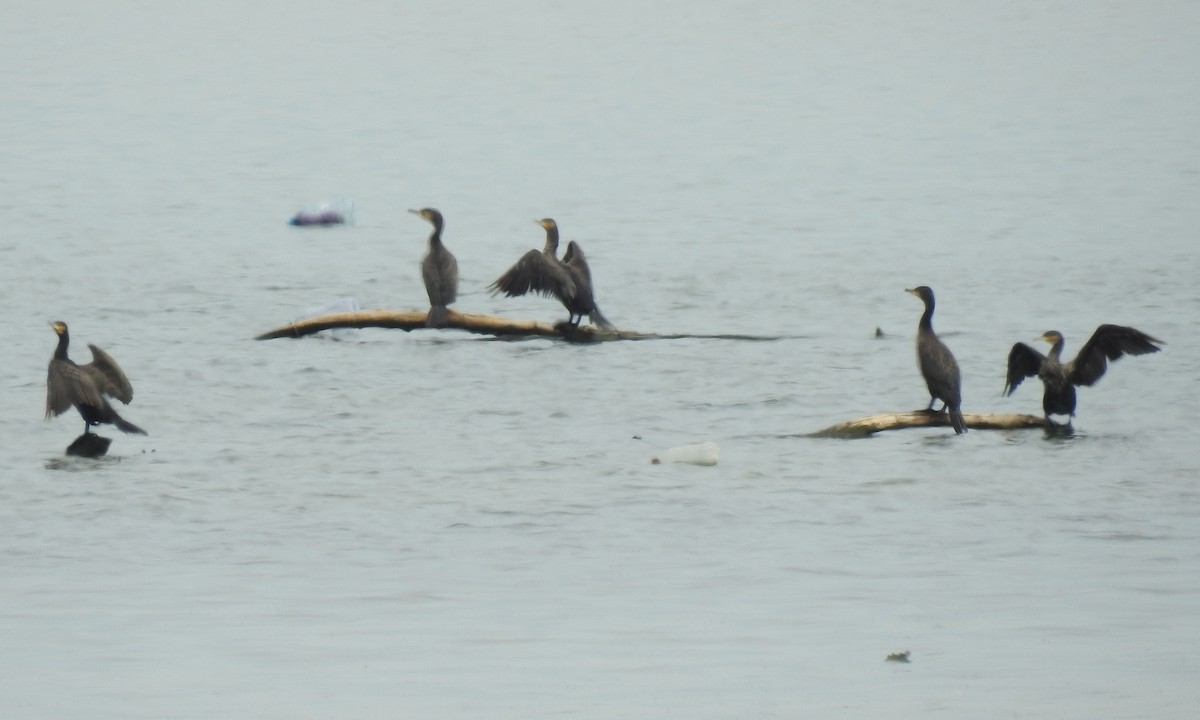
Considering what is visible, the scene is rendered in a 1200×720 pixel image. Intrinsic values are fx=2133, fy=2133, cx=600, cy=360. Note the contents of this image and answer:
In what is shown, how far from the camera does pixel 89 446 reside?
39.3ft

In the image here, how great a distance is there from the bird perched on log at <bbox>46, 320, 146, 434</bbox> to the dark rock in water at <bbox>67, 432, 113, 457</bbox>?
9cm

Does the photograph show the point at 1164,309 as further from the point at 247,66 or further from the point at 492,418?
the point at 247,66

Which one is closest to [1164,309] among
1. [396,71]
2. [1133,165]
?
[1133,165]

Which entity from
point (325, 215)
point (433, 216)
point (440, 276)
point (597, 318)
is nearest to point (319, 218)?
point (325, 215)

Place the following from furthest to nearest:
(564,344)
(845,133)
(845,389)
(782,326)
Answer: (845,133)
(782,326)
(564,344)
(845,389)

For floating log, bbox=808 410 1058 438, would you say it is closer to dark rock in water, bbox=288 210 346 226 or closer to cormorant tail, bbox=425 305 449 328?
cormorant tail, bbox=425 305 449 328

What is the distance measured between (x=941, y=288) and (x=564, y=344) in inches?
227

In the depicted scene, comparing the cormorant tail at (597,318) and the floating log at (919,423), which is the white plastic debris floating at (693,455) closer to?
the floating log at (919,423)

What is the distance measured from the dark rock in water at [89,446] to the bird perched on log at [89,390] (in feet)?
0.29

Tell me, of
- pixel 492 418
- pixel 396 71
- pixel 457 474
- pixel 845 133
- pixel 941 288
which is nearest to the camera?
pixel 457 474

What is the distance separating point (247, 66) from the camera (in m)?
60.2

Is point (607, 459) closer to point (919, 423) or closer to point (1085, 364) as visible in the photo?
point (919, 423)

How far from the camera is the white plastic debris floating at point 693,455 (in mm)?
11508

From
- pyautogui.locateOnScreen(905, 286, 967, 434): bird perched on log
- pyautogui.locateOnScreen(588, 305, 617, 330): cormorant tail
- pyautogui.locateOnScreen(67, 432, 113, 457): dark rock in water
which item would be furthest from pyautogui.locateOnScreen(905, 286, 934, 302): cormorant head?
pyautogui.locateOnScreen(67, 432, 113, 457): dark rock in water
